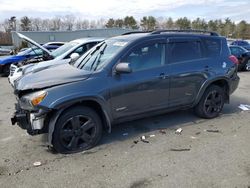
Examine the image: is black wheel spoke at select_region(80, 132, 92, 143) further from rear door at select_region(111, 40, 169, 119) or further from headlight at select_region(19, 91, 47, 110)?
headlight at select_region(19, 91, 47, 110)

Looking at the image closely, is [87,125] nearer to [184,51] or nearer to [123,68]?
[123,68]

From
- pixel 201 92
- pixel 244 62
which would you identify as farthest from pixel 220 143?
pixel 244 62

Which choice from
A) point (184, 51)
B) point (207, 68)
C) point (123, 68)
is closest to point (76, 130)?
point (123, 68)

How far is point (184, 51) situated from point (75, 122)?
2.58m

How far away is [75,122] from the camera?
3801mm

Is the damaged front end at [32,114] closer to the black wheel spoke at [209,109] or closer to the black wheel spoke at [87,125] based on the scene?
the black wheel spoke at [87,125]

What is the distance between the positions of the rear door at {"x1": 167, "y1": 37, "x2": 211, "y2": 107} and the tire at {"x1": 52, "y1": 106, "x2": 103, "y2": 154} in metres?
1.64

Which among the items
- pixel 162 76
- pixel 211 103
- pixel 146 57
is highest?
pixel 146 57

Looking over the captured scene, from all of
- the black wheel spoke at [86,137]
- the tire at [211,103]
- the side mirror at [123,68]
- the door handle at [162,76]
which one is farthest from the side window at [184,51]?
the black wheel spoke at [86,137]

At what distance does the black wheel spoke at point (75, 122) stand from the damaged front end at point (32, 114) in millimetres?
402

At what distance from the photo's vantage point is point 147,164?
3.48 meters

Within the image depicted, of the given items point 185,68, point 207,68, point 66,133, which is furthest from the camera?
point 207,68

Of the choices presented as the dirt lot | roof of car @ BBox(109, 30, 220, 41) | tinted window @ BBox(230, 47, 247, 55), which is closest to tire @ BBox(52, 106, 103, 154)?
the dirt lot

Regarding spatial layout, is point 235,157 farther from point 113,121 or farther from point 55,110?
point 55,110
